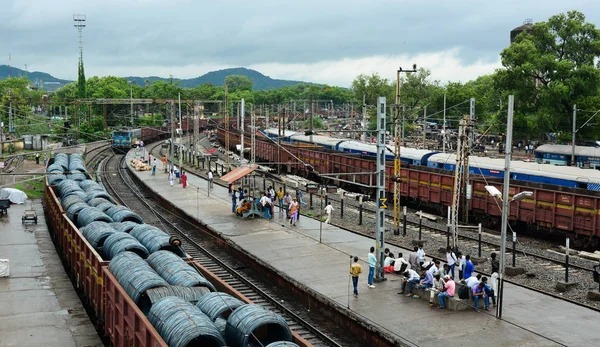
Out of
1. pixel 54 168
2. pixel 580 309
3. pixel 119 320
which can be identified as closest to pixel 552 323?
pixel 580 309

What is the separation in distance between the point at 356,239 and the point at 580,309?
11469mm

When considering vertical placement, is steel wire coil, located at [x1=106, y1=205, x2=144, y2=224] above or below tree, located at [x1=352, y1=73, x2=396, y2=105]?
below

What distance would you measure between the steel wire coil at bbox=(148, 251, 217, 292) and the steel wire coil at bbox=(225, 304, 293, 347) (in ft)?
9.04

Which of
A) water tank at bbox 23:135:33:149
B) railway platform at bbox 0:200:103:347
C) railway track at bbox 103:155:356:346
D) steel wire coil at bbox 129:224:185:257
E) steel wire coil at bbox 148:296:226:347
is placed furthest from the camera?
water tank at bbox 23:135:33:149

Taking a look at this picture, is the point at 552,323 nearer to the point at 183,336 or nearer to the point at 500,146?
the point at 183,336

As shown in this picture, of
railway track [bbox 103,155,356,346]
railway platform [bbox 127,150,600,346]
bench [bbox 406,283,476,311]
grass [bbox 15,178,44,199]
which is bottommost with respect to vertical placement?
railway track [bbox 103,155,356,346]

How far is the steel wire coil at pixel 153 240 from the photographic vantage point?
1748 centimetres

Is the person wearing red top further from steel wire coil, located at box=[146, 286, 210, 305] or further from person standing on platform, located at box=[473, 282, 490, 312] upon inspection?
steel wire coil, located at box=[146, 286, 210, 305]

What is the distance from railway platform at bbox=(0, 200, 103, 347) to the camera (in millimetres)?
15578

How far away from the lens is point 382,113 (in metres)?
20.1

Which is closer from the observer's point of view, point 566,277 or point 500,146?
point 566,277

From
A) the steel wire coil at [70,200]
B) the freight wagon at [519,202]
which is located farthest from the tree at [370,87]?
the steel wire coil at [70,200]

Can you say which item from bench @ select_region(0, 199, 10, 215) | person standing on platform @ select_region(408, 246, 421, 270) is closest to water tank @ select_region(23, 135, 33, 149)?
bench @ select_region(0, 199, 10, 215)

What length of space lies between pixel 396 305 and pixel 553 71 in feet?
150
